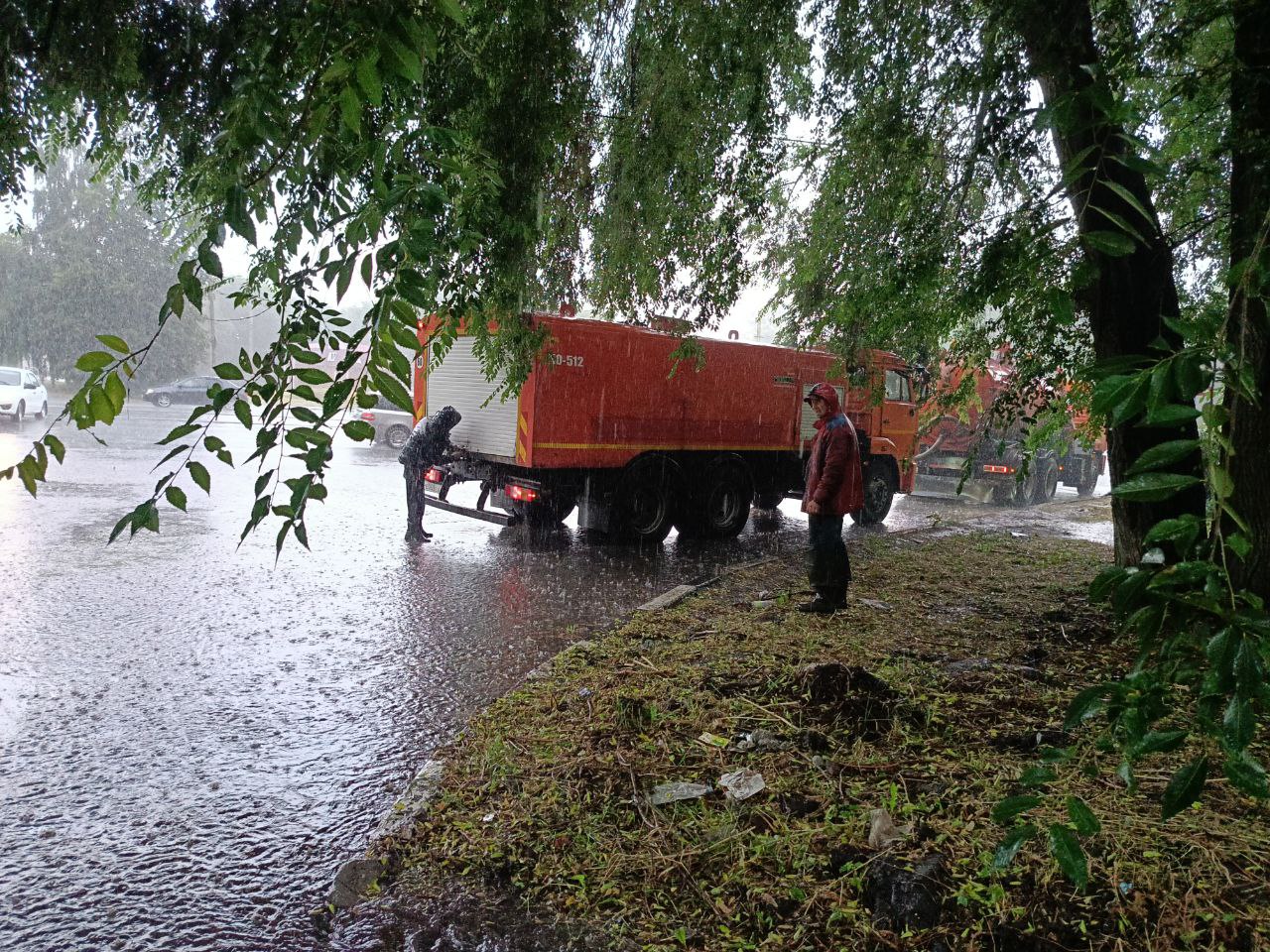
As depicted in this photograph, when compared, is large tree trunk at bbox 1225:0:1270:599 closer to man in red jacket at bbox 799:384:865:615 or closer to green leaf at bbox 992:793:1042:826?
green leaf at bbox 992:793:1042:826

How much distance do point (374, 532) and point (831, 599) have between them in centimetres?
586

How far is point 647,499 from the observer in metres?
10.2

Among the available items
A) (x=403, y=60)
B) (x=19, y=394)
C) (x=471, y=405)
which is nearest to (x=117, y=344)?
(x=403, y=60)

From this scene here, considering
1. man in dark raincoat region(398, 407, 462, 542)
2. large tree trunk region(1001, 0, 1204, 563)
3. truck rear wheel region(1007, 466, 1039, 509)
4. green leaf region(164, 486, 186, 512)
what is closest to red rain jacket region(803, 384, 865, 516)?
large tree trunk region(1001, 0, 1204, 563)

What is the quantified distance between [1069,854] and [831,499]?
18.6 ft

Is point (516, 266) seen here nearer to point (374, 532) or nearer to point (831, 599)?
point (831, 599)

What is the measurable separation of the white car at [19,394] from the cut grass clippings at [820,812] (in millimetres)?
24745

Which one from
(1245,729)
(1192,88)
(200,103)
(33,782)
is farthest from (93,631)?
(1192,88)

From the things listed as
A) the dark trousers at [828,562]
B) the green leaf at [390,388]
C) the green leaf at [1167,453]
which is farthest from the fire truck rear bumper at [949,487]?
the green leaf at [390,388]

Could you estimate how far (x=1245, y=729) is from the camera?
1032 mm

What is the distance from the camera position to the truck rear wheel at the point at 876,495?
12711 mm

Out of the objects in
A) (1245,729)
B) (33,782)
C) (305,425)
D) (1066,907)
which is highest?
(305,425)

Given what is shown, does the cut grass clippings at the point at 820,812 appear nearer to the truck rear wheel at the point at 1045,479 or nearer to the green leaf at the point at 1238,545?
the green leaf at the point at 1238,545

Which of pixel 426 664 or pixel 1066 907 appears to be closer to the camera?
pixel 1066 907
